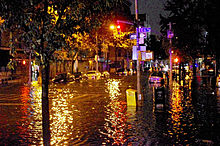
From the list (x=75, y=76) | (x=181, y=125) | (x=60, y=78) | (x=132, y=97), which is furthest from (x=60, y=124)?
(x=75, y=76)

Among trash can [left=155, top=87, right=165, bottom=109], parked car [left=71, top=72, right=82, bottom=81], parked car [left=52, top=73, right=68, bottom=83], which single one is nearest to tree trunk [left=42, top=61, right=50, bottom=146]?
trash can [left=155, top=87, right=165, bottom=109]

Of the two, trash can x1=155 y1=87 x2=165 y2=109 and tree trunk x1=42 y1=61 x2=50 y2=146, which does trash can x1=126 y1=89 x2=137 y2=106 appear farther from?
tree trunk x1=42 y1=61 x2=50 y2=146

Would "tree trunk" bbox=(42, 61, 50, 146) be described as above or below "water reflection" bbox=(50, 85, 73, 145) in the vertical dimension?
above

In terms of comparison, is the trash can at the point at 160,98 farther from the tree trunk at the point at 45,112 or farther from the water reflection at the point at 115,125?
Answer: the tree trunk at the point at 45,112

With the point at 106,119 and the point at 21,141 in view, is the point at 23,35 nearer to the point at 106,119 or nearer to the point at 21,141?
the point at 21,141

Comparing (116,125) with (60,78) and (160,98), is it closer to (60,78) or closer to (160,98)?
(160,98)

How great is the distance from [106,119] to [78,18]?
23.4 ft

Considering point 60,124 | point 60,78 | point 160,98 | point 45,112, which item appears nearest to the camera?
point 45,112

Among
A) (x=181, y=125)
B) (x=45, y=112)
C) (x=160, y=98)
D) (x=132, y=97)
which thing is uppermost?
(x=45, y=112)

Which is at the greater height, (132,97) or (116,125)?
(132,97)

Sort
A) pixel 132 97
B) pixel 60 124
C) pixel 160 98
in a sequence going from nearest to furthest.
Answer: pixel 60 124
pixel 160 98
pixel 132 97

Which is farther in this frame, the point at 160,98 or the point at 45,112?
the point at 160,98

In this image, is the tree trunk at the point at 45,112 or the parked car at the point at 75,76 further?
the parked car at the point at 75,76

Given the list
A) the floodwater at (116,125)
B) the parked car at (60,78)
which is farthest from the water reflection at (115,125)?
the parked car at (60,78)
